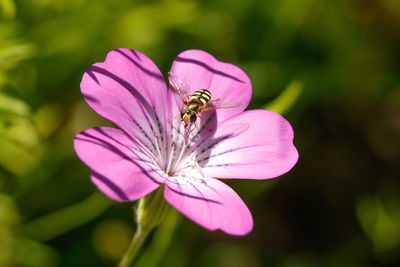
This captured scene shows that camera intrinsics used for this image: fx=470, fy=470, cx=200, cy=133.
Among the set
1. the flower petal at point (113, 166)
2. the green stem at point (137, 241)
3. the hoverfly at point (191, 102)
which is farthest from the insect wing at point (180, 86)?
A: the green stem at point (137, 241)

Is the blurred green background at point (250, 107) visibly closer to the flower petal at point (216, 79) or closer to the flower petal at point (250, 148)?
the flower petal at point (250, 148)

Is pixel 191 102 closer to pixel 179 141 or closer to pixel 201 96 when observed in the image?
pixel 201 96

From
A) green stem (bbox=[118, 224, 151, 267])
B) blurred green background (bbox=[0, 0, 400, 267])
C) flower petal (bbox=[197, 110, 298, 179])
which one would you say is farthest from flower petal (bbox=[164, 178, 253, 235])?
blurred green background (bbox=[0, 0, 400, 267])

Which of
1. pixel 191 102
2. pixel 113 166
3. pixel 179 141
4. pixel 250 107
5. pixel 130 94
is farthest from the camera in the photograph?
pixel 250 107

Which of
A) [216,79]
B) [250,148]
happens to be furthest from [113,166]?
[216,79]

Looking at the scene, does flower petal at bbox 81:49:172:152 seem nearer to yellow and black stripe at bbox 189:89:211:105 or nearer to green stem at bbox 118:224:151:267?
yellow and black stripe at bbox 189:89:211:105

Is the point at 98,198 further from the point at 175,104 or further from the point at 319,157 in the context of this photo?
the point at 319,157

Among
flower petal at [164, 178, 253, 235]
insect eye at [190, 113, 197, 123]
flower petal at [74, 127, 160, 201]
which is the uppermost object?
flower petal at [74, 127, 160, 201]
